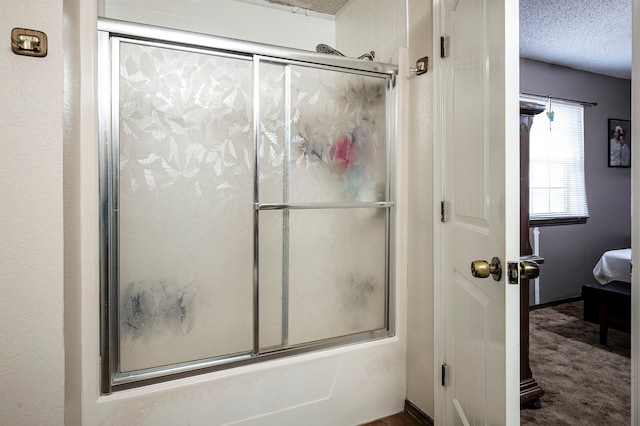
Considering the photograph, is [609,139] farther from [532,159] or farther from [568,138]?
[532,159]

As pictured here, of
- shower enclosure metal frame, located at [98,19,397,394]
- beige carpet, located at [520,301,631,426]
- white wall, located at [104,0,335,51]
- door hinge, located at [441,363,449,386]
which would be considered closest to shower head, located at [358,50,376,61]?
shower enclosure metal frame, located at [98,19,397,394]

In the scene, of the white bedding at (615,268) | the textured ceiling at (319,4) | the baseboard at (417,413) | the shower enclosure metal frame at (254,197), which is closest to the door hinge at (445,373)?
the baseboard at (417,413)

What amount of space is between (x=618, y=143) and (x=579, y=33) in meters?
1.87

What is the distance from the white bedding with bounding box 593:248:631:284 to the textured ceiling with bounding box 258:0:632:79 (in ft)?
6.35

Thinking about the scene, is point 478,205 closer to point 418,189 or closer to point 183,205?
point 418,189

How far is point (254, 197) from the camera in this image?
1680 mm

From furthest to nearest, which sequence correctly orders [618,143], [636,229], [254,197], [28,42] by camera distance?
[618,143]
[254,197]
[28,42]
[636,229]

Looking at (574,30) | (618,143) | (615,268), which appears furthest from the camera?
(618,143)

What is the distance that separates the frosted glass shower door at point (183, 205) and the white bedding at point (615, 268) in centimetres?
350

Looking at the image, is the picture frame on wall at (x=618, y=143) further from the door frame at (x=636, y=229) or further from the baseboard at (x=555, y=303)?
the door frame at (x=636, y=229)

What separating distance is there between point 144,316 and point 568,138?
176 inches

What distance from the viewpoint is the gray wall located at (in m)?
4.08

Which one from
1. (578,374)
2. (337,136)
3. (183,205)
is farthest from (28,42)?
(578,374)

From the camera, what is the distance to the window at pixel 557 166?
4.01 metres
